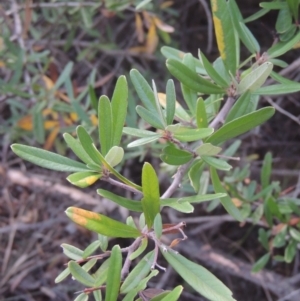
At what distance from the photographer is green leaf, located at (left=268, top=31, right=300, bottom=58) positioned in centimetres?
64

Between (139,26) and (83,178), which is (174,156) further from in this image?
(139,26)

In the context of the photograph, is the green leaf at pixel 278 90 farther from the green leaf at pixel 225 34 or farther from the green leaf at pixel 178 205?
the green leaf at pixel 178 205

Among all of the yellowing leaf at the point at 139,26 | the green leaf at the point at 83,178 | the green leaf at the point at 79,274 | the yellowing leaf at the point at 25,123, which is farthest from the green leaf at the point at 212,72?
the yellowing leaf at the point at 25,123

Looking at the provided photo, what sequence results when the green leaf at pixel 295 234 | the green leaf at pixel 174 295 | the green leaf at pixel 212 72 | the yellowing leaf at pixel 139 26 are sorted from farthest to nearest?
the yellowing leaf at pixel 139 26
the green leaf at pixel 295 234
the green leaf at pixel 212 72
the green leaf at pixel 174 295

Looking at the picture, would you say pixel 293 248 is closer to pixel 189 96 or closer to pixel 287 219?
pixel 287 219

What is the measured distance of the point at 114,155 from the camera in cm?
52

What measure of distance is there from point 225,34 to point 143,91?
0.14 metres

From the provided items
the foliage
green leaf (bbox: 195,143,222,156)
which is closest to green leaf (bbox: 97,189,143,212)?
the foliage

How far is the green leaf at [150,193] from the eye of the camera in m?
0.51

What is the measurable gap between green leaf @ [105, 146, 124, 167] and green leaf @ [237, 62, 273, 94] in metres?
0.19

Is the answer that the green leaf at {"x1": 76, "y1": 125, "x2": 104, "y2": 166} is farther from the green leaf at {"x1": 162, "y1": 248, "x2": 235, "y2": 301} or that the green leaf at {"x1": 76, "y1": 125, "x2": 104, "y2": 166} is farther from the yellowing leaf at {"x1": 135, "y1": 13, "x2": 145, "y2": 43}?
the yellowing leaf at {"x1": 135, "y1": 13, "x2": 145, "y2": 43}

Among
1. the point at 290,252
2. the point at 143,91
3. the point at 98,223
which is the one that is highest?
the point at 143,91

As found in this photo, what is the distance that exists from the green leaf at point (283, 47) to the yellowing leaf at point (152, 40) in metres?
0.78

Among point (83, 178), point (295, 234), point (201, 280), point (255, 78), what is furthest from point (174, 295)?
point (295, 234)
